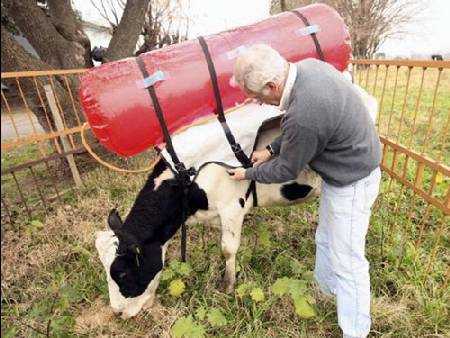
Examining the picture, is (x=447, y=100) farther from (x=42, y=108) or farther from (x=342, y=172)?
(x=42, y=108)

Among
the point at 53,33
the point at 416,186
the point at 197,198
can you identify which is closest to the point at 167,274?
the point at 197,198

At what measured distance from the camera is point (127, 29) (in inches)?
236

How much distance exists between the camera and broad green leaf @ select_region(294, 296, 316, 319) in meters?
2.40

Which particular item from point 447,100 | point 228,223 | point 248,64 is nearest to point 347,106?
point 248,64

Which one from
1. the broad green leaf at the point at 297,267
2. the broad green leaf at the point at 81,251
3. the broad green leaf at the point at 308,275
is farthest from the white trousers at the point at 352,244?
the broad green leaf at the point at 81,251

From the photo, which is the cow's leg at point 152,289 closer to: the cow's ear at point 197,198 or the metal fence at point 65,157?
the cow's ear at point 197,198

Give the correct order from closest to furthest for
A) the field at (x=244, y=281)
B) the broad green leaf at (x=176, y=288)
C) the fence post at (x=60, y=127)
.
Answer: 1. the field at (x=244, y=281)
2. the broad green leaf at (x=176, y=288)
3. the fence post at (x=60, y=127)

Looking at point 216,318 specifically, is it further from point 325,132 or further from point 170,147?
point 325,132

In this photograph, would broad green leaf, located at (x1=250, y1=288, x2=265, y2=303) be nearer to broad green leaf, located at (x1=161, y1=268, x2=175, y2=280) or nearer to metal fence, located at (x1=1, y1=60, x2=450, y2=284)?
broad green leaf, located at (x1=161, y1=268, x2=175, y2=280)

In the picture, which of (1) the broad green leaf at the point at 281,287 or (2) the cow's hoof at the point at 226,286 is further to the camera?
(2) the cow's hoof at the point at 226,286

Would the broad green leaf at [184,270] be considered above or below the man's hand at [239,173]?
below

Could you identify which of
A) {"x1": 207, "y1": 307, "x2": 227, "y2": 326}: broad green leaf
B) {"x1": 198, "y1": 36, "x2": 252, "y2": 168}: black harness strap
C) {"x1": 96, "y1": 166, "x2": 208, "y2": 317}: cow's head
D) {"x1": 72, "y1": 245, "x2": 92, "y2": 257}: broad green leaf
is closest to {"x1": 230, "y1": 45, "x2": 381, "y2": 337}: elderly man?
{"x1": 198, "y1": 36, "x2": 252, "y2": 168}: black harness strap

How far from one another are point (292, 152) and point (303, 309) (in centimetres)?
118

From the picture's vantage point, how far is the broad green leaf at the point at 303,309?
2398mm
